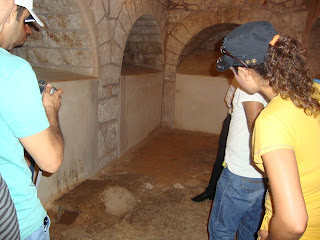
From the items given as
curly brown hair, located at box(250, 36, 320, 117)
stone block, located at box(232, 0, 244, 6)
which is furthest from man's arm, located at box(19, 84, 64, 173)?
stone block, located at box(232, 0, 244, 6)

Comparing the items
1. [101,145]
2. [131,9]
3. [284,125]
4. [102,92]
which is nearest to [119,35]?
Answer: [131,9]

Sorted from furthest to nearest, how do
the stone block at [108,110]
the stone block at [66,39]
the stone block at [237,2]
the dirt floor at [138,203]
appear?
the stone block at [237,2] → the stone block at [108,110] → the stone block at [66,39] → the dirt floor at [138,203]

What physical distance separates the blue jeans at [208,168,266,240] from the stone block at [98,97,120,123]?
193cm

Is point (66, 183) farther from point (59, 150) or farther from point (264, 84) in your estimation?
point (264, 84)

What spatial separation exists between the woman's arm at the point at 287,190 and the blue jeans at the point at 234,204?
60cm

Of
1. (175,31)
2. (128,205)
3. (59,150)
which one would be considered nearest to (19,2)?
(59,150)

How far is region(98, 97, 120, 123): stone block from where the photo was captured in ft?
9.69

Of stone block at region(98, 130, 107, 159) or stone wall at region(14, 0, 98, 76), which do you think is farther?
stone block at region(98, 130, 107, 159)

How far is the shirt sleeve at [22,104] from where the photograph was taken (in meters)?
0.66

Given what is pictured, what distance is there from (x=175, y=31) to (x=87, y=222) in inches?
152

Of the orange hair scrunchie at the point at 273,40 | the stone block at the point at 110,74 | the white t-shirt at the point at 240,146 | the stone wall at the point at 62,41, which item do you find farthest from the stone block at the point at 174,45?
the orange hair scrunchie at the point at 273,40

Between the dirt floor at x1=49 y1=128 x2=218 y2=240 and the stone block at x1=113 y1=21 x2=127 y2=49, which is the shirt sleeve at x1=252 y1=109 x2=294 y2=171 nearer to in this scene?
the dirt floor at x1=49 y1=128 x2=218 y2=240

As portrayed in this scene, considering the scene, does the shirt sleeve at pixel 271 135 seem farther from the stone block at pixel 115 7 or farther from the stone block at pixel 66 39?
the stone block at pixel 115 7

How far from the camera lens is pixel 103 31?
2746 mm
